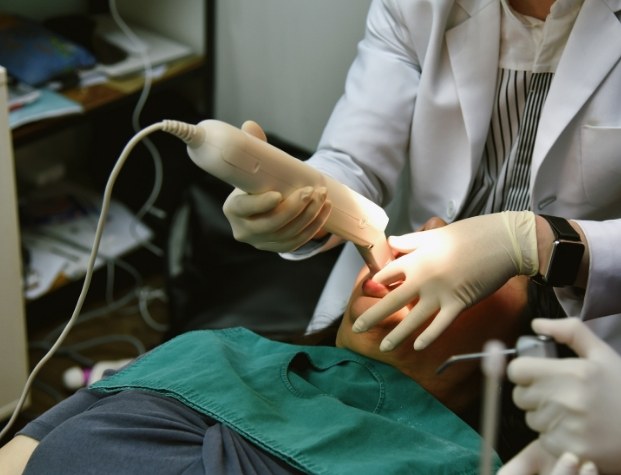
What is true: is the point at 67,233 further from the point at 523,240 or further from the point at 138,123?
the point at 523,240

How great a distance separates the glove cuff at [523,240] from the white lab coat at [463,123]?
0.26ft

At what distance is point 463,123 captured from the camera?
135 centimetres

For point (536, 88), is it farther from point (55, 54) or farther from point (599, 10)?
point (55, 54)

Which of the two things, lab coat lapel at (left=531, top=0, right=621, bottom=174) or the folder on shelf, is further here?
the folder on shelf

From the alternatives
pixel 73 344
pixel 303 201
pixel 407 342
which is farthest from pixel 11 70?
pixel 407 342

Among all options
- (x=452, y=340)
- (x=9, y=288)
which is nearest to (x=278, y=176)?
(x=452, y=340)

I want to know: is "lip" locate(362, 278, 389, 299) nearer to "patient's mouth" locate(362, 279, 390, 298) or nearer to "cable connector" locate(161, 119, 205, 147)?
"patient's mouth" locate(362, 279, 390, 298)

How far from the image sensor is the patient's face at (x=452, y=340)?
3.78ft

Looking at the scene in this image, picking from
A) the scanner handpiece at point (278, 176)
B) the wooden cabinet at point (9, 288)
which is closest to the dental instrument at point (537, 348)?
the scanner handpiece at point (278, 176)

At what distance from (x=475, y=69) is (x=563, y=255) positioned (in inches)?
13.3

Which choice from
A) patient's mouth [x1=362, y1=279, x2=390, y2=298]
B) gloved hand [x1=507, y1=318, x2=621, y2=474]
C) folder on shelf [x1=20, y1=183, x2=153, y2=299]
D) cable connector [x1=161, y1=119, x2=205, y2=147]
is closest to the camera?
gloved hand [x1=507, y1=318, x2=621, y2=474]

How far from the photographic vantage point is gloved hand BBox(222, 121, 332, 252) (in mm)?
1062

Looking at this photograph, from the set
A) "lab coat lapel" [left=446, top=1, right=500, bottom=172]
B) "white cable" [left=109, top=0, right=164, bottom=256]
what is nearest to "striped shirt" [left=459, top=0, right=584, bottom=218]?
"lab coat lapel" [left=446, top=1, right=500, bottom=172]

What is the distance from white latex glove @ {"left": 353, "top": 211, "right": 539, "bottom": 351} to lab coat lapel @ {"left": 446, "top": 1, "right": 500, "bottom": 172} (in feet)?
0.63
